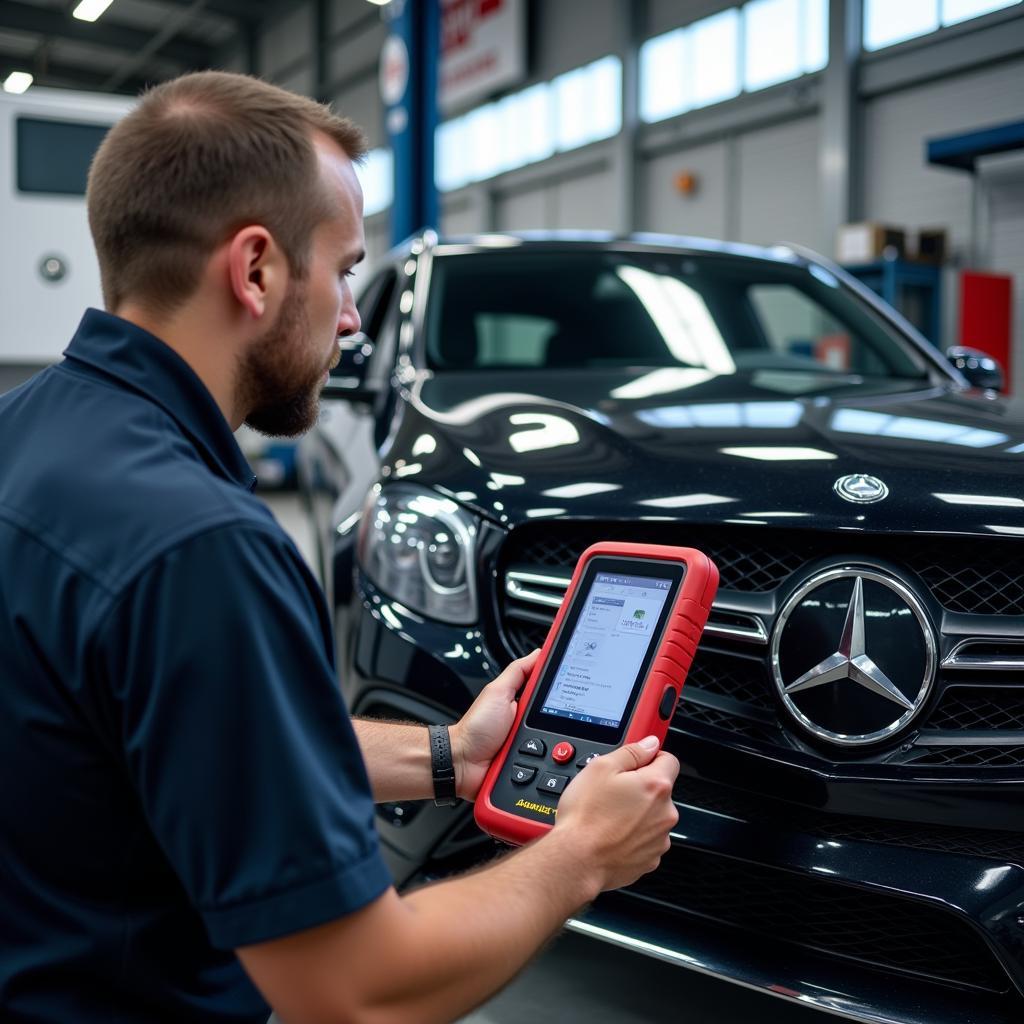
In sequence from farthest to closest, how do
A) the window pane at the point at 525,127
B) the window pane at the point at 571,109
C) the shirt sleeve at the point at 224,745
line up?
1. the window pane at the point at 525,127
2. the window pane at the point at 571,109
3. the shirt sleeve at the point at 224,745

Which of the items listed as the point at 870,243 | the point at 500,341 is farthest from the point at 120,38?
the point at 500,341

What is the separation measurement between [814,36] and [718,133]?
1.44 m

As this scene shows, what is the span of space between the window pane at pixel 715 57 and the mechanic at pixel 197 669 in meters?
10.6

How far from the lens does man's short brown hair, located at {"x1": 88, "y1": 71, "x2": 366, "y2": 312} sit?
84 cm

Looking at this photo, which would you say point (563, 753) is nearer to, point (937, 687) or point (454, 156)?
point (937, 687)

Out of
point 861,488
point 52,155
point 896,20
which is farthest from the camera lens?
point 896,20

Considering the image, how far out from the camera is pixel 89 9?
15.4 metres

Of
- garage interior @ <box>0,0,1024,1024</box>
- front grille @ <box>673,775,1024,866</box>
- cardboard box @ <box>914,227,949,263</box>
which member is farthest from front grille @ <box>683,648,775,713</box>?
cardboard box @ <box>914,227,949,263</box>

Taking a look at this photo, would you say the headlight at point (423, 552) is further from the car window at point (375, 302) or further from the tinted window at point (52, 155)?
the tinted window at point (52, 155)

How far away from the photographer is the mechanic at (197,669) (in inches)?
28.0

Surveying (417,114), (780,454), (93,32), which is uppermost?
(93,32)

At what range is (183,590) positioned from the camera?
2.32 feet

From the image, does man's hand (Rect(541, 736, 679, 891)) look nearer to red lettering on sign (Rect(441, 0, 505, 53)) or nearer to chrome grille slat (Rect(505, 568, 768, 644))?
chrome grille slat (Rect(505, 568, 768, 644))

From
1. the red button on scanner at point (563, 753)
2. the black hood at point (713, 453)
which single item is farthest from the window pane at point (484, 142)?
the red button on scanner at point (563, 753)
